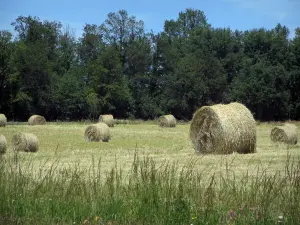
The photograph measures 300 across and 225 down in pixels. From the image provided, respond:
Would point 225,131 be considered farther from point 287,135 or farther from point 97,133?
point 97,133

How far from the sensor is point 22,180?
21.8 feet

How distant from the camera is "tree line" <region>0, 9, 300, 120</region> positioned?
5269 centimetres

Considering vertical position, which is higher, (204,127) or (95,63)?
(95,63)

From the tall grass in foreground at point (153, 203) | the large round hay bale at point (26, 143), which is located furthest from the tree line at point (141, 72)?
the tall grass in foreground at point (153, 203)

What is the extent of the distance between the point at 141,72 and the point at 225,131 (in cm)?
5145

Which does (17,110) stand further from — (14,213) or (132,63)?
(14,213)

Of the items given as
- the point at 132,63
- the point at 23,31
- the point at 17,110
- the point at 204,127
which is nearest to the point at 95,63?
the point at 132,63

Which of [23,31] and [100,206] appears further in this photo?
[23,31]

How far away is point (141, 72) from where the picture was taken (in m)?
66.8

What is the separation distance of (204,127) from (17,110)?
38.5 meters

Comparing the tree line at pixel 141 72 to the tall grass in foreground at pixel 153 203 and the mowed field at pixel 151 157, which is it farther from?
the tall grass in foreground at pixel 153 203

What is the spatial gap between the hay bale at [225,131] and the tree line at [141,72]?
3604 cm

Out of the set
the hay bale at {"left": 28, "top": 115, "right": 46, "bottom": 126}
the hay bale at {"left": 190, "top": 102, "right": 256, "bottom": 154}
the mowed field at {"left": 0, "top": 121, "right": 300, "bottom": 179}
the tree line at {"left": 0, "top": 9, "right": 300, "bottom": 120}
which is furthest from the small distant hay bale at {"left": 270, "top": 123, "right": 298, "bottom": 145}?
the tree line at {"left": 0, "top": 9, "right": 300, "bottom": 120}

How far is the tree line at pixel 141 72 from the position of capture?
5269cm
